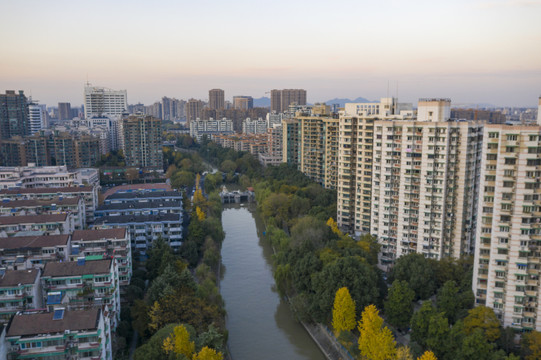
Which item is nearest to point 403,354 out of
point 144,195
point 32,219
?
point 32,219

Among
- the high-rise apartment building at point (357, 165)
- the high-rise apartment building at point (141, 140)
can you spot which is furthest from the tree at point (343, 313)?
the high-rise apartment building at point (141, 140)

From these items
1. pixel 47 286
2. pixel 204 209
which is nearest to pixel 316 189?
pixel 204 209

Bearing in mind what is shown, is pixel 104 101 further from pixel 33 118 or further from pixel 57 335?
pixel 57 335

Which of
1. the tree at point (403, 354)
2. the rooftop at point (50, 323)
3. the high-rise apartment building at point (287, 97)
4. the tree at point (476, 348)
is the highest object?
the high-rise apartment building at point (287, 97)

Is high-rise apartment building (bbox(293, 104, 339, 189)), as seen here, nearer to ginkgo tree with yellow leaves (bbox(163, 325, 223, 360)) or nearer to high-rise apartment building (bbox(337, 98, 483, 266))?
high-rise apartment building (bbox(337, 98, 483, 266))

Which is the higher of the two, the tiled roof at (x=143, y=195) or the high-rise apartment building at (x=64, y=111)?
the high-rise apartment building at (x=64, y=111)

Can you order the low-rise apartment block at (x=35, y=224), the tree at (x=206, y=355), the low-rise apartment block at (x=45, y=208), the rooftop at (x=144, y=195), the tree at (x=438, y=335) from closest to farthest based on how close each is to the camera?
the tree at (x=206, y=355) → the tree at (x=438, y=335) → the low-rise apartment block at (x=35, y=224) → the low-rise apartment block at (x=45, y=208) → the rooftop at (x=144, y=195)

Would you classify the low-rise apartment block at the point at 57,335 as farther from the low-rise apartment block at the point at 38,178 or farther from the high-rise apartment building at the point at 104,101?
the high-rise apartment building at the point at 104,101
